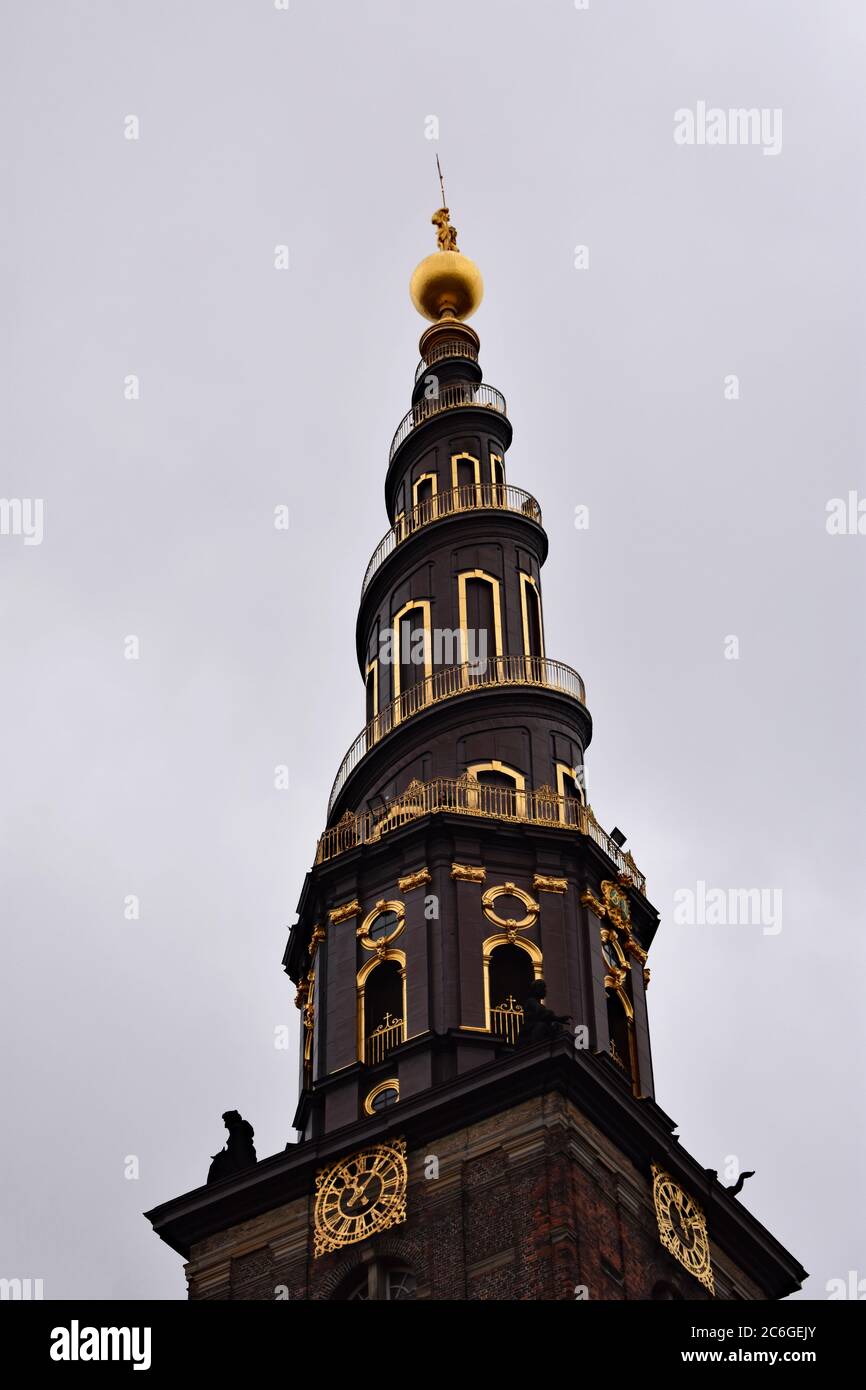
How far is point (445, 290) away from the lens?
90.4 metres

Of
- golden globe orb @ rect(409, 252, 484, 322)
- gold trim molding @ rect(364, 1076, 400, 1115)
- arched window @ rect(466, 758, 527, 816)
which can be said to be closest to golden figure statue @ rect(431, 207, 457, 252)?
golden globe orb @ rect(409, 252, 484, 322)

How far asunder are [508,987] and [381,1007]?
3.11m

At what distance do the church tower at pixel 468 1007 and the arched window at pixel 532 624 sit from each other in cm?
9

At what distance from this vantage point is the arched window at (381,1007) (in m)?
64.1

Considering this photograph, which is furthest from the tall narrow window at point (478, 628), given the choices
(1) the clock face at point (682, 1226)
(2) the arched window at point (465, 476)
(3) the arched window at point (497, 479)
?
(1) the clock face at point (682, 1226)

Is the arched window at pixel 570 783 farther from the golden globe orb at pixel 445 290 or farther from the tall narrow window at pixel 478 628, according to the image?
the golden globe orb at pixel 445 290

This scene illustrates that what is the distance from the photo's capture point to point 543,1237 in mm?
56219

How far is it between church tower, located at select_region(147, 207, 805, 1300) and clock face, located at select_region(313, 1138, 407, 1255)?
0.05 metres

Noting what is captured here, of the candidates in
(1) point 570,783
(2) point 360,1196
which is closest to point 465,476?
(1) point 570,783
